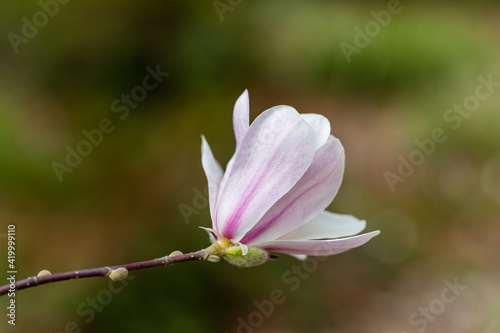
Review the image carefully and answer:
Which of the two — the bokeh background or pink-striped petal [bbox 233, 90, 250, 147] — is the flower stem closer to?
pink-striped petal [bbox 233, 90, 250, 147]

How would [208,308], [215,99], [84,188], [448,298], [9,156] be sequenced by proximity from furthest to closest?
1. [215,99]
2. [448,298]
3. [84,188]
4. [9,156]
5. [208,308]

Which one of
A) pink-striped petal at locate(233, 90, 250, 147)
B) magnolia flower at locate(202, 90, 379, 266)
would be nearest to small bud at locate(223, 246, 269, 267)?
magnolia flower at locate(202, 90, 379, 266)

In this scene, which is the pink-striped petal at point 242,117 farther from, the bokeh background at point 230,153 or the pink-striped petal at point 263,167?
the bokeh background at point 230,153

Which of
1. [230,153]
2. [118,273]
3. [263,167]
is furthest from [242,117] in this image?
[230,153]

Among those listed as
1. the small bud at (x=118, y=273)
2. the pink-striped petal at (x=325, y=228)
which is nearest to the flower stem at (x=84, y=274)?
the small bud at (x=118, y=273)

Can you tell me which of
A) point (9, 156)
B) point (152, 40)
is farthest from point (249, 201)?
point (152, 40)

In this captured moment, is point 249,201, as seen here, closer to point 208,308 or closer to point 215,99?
point 208,308
